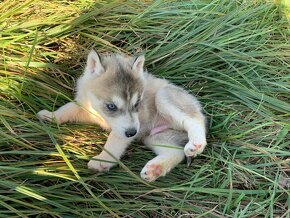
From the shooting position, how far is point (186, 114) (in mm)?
4102

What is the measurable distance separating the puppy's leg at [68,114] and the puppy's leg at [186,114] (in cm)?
72

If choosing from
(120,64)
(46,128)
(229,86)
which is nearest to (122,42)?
(120,64)

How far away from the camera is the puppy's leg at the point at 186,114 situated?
12.9 ft

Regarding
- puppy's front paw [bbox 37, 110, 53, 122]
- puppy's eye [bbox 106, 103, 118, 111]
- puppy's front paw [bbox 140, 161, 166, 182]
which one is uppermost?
puppy's eye [bbox 106, 103, 118, 111]

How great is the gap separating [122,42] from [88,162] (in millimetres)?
1731

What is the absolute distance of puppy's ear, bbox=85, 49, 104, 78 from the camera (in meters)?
4.20

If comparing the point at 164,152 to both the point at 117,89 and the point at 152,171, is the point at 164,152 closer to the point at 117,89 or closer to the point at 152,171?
the point at 152,171

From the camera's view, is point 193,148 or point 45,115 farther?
point 45,115

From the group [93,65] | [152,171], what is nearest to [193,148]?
[152,171]

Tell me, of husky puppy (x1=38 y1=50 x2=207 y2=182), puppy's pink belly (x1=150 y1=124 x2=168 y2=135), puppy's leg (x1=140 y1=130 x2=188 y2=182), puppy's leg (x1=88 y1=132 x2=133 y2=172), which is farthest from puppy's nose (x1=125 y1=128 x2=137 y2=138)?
puppy's pink belly (x1=150 y1=124 x2=168 y2=135)

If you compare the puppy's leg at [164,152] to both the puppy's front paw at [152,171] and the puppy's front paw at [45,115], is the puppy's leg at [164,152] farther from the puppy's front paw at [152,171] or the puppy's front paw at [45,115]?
the puppy's front paw at [45,115]

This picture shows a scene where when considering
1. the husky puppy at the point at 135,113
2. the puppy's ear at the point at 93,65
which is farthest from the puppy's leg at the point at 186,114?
the puppy's ear at the point at 93,65

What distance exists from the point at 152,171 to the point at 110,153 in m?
0.37

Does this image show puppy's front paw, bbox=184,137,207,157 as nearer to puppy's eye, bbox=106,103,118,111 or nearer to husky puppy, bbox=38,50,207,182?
husky puppy, bbox=38,50,207,182
